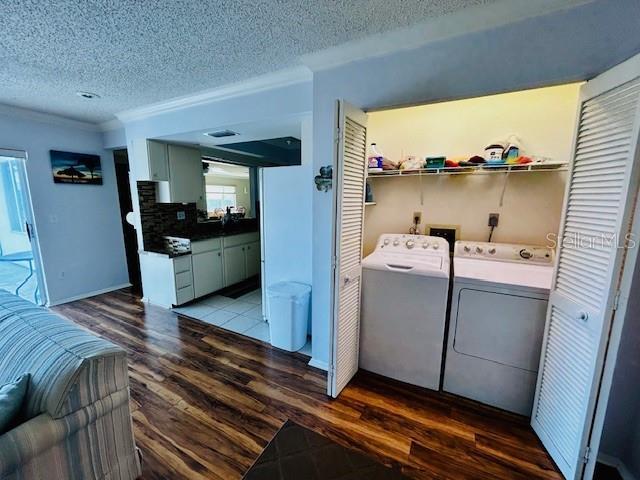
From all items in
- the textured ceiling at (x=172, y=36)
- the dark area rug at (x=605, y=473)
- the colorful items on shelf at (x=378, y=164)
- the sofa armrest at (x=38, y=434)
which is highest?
the textured ceiling at (x=172, y=36)

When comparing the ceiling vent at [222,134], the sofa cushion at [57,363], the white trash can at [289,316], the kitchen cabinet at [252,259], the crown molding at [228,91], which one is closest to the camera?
the sofa cushion at [57,363]

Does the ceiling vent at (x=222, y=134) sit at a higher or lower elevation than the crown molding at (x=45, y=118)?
lower

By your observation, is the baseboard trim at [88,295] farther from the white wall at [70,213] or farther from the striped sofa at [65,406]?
the striped sofa at [65,406]

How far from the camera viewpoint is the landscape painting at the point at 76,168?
136 inches

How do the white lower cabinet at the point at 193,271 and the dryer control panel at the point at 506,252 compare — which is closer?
the dryer control panel at the point at 506,252

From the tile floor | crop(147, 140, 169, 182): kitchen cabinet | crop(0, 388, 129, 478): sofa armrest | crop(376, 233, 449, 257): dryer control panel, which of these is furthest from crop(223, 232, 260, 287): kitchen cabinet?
crop(0, 388, 129, 478): sofa armrest

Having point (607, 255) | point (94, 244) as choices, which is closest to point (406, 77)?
point (607, 255)

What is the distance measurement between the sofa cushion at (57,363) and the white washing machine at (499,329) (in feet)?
6.64

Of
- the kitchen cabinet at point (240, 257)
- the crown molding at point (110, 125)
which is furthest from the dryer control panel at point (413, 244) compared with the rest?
the crown molding at point (110, 125)

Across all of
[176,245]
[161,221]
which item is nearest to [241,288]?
[176,245]

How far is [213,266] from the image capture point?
12.5ft

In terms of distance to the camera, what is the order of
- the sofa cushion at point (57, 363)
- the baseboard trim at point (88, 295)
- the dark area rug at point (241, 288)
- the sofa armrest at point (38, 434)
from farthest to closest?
1. the dark area rug at point (241, 288)
2. the baseboard trim at point (88, 295)
3. the sofa cushion at point (57, 363)
4. the sofa armrest at point (38, 434)

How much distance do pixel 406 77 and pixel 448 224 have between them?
1351mm

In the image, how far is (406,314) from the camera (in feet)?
6.49
